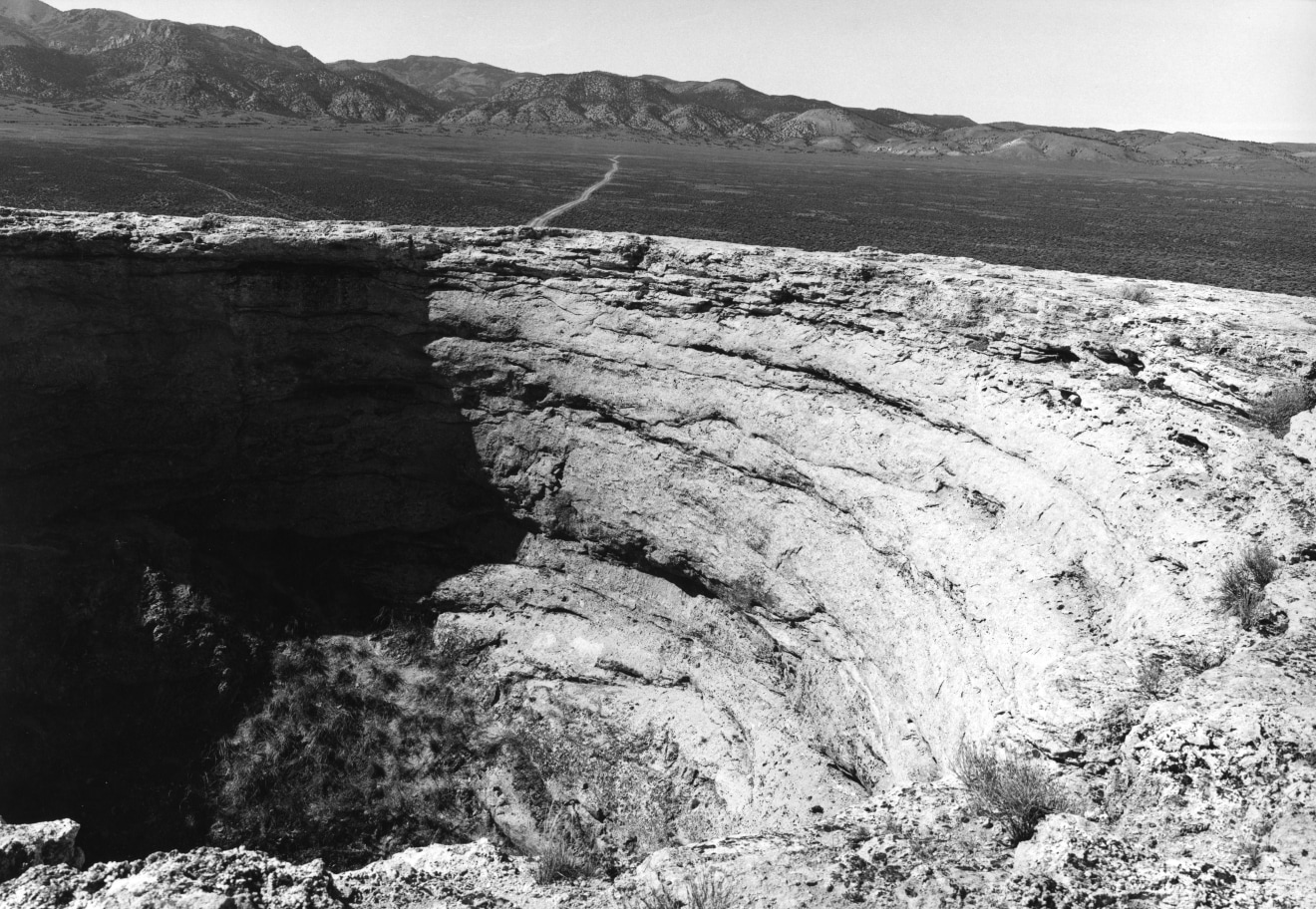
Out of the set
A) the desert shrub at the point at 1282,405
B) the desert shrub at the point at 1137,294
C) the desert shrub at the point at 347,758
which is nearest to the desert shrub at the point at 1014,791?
the desert shrub at the point at 1282,405

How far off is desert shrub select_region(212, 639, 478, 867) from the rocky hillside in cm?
17820

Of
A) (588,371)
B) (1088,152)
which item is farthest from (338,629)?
(1088,152)

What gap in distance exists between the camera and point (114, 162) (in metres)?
71.4

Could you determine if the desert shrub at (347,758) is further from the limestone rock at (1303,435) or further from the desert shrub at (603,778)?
the limestone rock at (1303,435)

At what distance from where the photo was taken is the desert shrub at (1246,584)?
568 centimetres

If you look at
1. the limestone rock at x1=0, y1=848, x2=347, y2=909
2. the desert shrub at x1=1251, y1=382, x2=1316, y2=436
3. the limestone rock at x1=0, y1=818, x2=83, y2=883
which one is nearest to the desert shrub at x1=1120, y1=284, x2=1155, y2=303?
the desert shrub at x1=1251, y1=382, x2=1316, y2=436

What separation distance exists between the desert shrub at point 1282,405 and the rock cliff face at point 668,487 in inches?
4.7

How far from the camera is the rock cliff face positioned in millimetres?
7188

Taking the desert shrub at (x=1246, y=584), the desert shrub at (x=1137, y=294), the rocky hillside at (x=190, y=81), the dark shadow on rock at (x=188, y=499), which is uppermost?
the rocky hillside at (x=190, y=81)

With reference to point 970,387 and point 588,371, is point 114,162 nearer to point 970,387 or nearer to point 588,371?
point 588,371

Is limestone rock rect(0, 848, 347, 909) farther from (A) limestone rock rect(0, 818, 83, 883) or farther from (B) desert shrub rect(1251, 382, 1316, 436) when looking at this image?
(B) desert shrub rect(1251, 382, 1316, 436)

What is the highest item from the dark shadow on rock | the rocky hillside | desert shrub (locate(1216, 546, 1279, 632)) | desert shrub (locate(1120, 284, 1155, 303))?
the rocky hillside

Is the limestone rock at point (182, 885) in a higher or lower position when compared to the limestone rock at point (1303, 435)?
lower

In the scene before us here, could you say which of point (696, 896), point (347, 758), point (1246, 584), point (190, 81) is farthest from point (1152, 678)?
point (190, 81)
